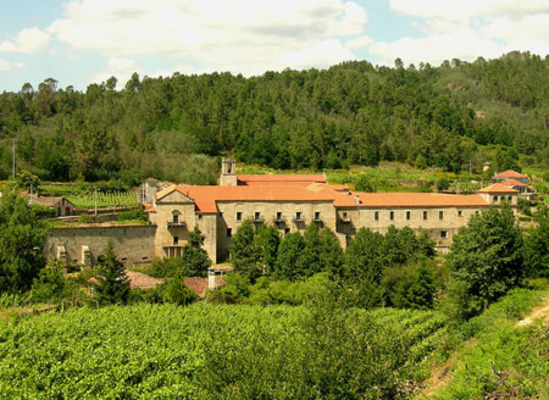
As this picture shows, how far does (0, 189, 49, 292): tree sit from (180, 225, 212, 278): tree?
939 cm

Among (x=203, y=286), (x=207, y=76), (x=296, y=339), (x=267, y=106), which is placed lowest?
(x=203, y=286)

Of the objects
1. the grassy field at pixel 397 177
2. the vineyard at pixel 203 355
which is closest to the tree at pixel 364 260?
the vineyard at pixel 203 355

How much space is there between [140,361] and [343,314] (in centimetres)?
727

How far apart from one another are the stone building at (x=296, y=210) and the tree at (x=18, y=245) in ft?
31.8

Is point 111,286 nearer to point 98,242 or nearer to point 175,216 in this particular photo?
point 98,242

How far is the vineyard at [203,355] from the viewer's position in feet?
48.0

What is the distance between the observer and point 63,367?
61.6 feet

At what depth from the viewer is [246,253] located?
41.0m

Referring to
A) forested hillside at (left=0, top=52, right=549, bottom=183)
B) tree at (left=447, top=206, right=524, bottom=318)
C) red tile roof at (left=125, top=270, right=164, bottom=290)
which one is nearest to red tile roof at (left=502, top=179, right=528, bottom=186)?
forested hillside at (left=0, top=52, right=549, bottom=183)

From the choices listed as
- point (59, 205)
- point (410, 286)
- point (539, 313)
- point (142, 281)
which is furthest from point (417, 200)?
point (59, 205)

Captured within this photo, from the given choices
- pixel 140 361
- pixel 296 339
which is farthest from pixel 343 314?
pixel 140 361

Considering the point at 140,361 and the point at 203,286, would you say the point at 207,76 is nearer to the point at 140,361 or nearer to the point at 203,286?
the point at 203,286

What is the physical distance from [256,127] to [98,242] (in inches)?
1925

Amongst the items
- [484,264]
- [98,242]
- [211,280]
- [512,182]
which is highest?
[512,182]
